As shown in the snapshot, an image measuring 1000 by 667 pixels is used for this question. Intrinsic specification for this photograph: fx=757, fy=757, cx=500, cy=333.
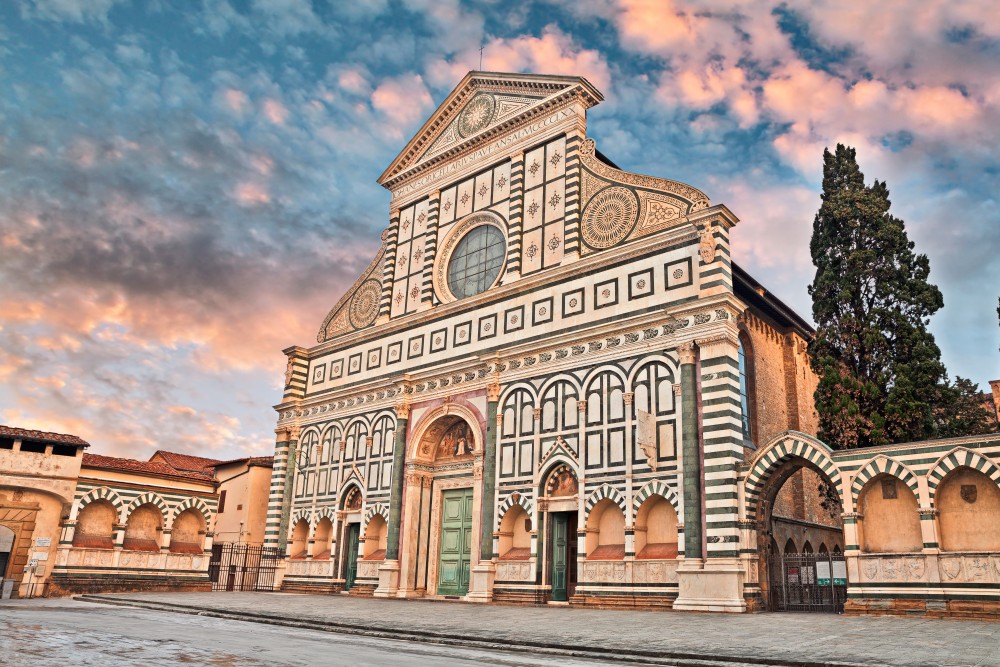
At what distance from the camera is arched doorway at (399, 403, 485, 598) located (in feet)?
82.9

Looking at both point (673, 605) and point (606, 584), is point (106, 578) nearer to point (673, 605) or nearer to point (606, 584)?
point (606, 584)

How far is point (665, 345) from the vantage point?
2081cm

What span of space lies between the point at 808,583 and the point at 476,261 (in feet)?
50.5

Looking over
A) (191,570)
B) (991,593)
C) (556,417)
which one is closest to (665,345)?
(556,417)

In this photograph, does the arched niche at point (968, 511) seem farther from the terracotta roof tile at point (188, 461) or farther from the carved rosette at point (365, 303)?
the terracotta roof tile at point (188, 461)

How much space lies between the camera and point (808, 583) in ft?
67.3

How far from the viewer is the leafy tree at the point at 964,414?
826 inches

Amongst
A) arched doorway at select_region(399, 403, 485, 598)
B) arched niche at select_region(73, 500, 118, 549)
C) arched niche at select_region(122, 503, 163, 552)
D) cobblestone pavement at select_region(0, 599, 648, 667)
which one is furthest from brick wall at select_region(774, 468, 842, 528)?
arched niche at select_region(73, 500, 118, 549)

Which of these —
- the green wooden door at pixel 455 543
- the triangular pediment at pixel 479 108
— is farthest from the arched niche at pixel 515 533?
the triangular pediment at pixel 479 108

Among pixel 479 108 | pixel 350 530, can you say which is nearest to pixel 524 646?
pixel 350 530

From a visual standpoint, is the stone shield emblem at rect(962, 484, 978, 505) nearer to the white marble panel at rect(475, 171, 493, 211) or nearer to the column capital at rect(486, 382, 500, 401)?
the column capital at rect(486, 382, 500, 401)

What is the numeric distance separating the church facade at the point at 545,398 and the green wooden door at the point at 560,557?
0.06 metres

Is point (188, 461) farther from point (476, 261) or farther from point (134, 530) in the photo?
point (476, 261)

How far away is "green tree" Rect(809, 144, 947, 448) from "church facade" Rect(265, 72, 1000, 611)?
6.81 feet
